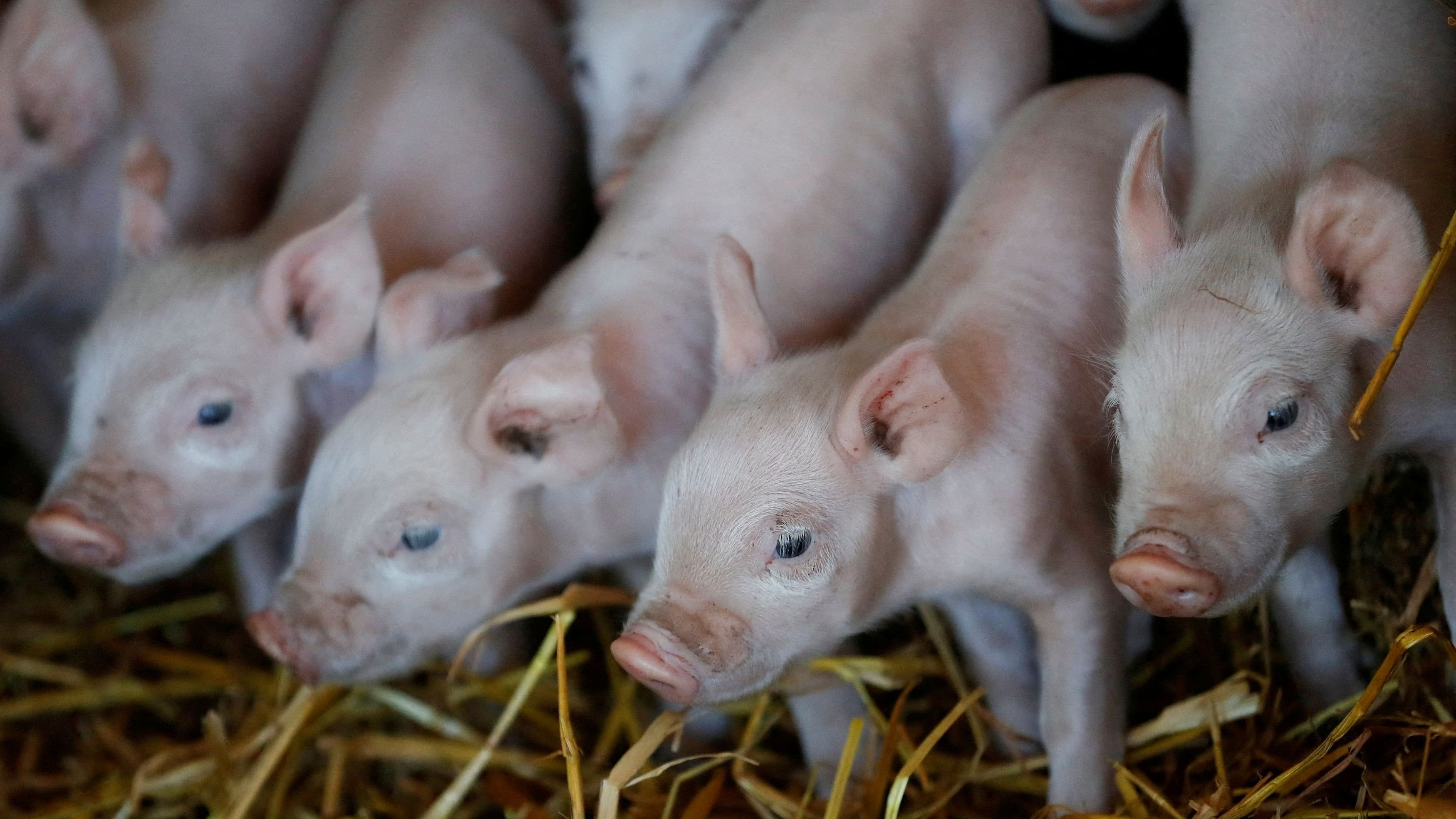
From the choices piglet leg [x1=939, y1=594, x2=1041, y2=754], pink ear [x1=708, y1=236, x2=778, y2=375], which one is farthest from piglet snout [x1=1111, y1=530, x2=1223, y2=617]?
→ piglet leg [x1=939, y1=594, x2=1041, y2=754]

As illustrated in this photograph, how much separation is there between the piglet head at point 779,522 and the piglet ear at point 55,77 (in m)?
1.91

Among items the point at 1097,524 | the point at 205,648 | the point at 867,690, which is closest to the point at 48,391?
the point at 205,648

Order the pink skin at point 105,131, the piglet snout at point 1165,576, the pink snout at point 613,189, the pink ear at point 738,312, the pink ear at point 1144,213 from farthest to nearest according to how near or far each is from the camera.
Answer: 1. the pink skin at point 105,131
2. the pink snout at point 613,189
3. the pink ear at point 738,312
4. the pink ear at point 1144,213
5. the piglet snout at point 1165,576

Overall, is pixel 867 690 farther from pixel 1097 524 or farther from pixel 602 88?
pixel 602 88

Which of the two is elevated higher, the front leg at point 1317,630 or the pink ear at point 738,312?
the pink ear at point 738,312

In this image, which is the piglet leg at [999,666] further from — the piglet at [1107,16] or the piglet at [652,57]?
the piglet at [652,57]

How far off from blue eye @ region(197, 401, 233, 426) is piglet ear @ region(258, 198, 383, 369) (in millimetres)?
178

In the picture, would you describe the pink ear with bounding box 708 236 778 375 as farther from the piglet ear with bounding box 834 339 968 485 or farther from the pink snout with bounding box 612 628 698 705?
the pink snout with bounding box 612 628 698 705

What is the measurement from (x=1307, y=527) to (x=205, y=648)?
269cm

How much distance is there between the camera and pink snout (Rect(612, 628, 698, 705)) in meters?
1.89

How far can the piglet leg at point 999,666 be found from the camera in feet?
8.44

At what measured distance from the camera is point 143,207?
2836 mm

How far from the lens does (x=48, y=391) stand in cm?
382

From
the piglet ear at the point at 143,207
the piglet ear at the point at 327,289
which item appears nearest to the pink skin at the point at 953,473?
the piglet ear at the point at 327,289
